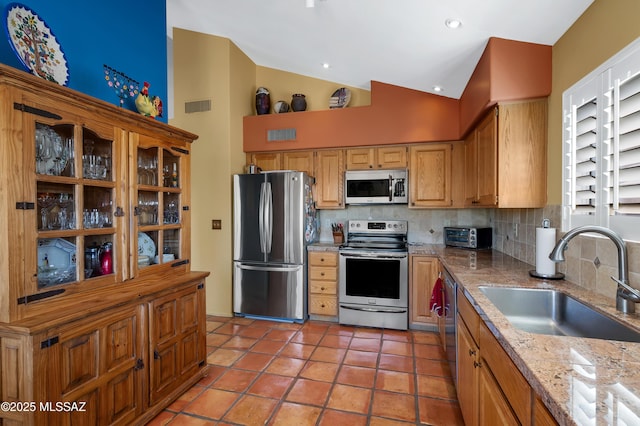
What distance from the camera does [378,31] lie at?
7.82 ft

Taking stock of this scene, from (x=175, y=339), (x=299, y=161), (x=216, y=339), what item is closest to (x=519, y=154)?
(x=299, y=161)

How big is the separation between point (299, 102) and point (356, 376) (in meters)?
3.15

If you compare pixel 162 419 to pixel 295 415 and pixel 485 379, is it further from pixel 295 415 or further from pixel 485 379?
pixel 485 379

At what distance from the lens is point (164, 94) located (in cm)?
248

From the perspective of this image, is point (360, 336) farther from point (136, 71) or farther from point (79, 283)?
point (136, 71)

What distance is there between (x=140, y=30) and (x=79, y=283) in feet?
6.17

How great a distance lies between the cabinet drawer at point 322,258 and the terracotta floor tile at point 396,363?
115 cm

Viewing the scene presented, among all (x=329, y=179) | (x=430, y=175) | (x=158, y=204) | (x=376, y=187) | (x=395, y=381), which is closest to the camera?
(x=158, y=204)

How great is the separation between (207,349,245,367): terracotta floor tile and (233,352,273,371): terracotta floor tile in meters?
0.06

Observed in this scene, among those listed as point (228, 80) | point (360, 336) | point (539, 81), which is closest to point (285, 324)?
point (360, 336)

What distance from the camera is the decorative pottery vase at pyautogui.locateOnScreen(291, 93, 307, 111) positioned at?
3.84 metres

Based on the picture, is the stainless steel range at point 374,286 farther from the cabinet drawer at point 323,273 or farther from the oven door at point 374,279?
the cabinet drawer at point 323,273

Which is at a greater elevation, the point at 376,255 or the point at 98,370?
the point at 376,255

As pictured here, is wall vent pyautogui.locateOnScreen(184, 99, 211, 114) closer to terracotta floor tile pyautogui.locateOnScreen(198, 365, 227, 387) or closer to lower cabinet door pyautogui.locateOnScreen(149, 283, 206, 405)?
lower cabinet door pyautogui.locateOnScreen(149, 283, 206, 405)
